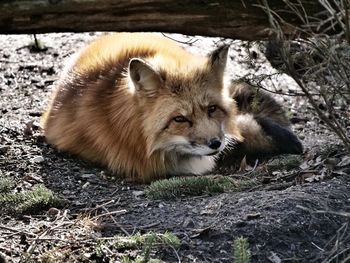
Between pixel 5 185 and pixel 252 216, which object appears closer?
pixel 252 216

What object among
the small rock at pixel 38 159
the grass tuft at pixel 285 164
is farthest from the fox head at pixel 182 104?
the small rock at pixel 38 159

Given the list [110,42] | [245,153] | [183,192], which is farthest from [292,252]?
[110,42]

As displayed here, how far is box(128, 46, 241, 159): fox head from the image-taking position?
568 centimetres

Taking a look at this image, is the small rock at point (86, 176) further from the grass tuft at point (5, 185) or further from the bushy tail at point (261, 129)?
the bushy tail at point (261, 129)

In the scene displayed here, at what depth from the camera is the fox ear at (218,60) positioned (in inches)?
231

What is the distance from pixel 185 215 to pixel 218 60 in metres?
1.78

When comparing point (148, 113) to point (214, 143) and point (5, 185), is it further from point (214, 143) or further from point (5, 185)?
point (5, 185)

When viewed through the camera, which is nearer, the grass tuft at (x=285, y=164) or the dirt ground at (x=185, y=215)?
the dirt ground at (x=185, y=215)

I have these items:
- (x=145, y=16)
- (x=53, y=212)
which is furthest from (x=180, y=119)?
(x=145, y=16)

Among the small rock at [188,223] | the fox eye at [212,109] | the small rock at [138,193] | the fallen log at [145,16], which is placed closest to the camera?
the fallen log at [145,16]

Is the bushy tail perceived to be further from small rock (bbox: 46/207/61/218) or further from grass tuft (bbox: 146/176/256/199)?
small rock (bbox: 46/207/61/218)

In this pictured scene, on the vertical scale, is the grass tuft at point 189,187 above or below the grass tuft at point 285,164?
above

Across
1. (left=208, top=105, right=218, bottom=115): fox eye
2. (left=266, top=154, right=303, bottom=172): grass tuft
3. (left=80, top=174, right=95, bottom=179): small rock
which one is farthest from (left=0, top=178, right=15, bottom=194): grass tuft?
(left=266, top=154, right=303, bottom=172): grass tuft

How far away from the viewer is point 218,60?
5938 millimetres
